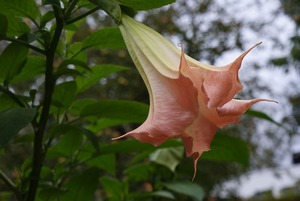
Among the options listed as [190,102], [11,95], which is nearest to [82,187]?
[11,95]

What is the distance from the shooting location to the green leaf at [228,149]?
3.46ft

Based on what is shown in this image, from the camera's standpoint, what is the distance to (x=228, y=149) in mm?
1066

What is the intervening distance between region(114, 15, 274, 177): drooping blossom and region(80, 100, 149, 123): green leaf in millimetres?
284

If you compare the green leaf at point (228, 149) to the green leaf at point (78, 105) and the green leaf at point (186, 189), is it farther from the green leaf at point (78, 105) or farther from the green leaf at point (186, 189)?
the green leaf at point (78, 105)

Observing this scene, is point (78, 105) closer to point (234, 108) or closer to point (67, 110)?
point (67, 110)

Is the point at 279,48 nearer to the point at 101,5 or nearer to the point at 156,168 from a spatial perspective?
the point at 156,168

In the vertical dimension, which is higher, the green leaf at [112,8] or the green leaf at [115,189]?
the green leaf at [112,8]

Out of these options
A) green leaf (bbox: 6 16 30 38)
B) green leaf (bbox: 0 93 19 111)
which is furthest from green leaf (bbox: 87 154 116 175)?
green leaf (bbox: 6 16 30 38)

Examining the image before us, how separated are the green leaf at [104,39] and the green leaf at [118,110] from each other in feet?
0.32

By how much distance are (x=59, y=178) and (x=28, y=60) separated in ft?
0.96

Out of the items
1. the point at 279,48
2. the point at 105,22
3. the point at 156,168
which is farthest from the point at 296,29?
the point at 156,168

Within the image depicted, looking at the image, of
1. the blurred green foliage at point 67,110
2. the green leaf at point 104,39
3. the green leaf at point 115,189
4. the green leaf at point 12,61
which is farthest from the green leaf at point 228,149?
the green leaf at point 12,61

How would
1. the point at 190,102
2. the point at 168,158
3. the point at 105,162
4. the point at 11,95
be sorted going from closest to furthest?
the point at 190,102 → the point at 11,95 → the point at 105,162 → the point at 168,158

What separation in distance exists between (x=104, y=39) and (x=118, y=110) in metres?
0.13
